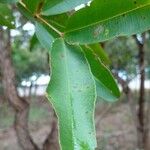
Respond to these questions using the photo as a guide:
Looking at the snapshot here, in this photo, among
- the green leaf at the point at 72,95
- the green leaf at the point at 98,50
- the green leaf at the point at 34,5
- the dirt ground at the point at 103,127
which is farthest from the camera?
the dirt ground at the point at 103,127

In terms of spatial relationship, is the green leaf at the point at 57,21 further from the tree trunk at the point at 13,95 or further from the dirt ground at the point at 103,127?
the dirt ground at the point at 103,127

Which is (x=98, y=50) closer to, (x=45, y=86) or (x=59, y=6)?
(x=59, y=6)

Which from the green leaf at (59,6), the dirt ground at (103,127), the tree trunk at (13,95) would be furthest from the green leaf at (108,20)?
the dirt ground at (103,127)

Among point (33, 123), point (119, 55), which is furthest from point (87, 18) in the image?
point (33, 123)

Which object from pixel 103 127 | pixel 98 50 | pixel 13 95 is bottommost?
pixel 103 127

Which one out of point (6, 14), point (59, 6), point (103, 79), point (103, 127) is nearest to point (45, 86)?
point (6, 14)

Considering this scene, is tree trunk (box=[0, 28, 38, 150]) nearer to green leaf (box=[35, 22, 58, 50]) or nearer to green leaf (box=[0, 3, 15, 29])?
green leaf (box=[0, 3, 15, 29])
